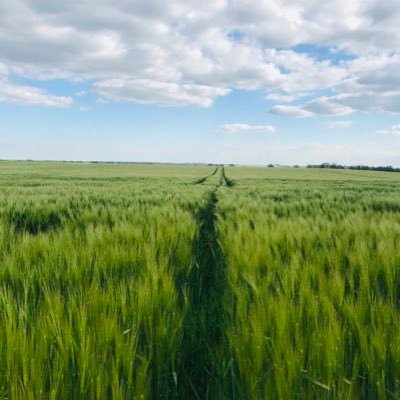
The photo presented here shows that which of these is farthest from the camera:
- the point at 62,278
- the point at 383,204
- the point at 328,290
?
the point at 383,204

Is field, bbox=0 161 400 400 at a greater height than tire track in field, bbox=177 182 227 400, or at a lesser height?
greater

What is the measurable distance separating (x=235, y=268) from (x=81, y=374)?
48.2 inches

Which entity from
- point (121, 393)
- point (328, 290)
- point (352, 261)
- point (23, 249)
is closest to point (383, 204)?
point (352, 261)

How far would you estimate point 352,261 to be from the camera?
2152 millimetres

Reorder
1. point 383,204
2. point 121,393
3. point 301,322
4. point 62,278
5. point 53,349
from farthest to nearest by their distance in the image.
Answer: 1. point 383,204
2. point 62,278
3. point 301,322
4. point 53,349
5. point 121,393

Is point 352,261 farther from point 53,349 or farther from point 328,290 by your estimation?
point 53,349

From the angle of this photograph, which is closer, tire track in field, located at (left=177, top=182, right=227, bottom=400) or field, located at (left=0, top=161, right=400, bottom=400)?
field, located at (left=0, top=161, right=400, bottom=400)

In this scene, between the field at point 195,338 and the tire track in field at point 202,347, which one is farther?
the tire track in field at point 202,347

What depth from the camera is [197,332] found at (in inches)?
67.5

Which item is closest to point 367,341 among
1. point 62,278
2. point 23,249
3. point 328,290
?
point 328,290

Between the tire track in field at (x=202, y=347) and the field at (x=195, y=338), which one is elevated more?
the field at (x=195, y=338)

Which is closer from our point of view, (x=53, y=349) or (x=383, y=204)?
(x=53, y=349)

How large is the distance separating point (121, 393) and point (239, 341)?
438 millimetres

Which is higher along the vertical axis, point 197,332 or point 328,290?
point 328,290
